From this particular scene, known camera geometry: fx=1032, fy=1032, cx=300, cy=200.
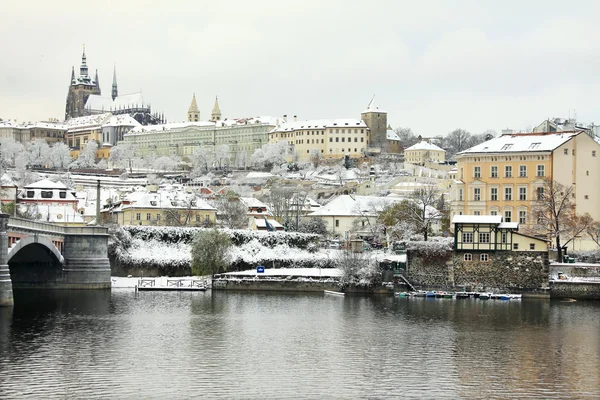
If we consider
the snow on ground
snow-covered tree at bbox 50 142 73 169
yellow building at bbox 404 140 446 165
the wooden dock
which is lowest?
the wooden dock

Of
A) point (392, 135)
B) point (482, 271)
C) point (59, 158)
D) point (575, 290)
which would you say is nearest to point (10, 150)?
point (59, 158)

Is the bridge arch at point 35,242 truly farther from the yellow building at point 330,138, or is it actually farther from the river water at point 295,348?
the yellow building at point 330,138

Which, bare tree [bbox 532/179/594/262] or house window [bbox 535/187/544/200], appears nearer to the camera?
bare tree [bbox 532/179/594/262]

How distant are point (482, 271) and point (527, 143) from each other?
12.5 m

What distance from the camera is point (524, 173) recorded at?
6053cm

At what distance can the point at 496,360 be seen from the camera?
32188 mm

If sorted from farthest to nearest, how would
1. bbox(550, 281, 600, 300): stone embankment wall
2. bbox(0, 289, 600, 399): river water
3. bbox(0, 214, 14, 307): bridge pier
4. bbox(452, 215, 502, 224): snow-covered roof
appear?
bbox(452, 215, 502, 224): snow-covered roof, bbox(550, 281, 600, 300): stone embankment wall, bbox(0, 214, 14, 307): bridge pier, bbox(0, 289, 600, 399): river water

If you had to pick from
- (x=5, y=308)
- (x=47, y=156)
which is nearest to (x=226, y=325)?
(x=5, y=308)

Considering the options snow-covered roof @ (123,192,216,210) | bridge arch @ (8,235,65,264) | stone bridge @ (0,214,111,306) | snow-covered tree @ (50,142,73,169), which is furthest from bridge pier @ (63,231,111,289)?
snow-covered tree @ (50,142,73,169)

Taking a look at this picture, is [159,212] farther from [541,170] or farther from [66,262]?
[541,170]

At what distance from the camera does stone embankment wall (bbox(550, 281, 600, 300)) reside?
49.6m

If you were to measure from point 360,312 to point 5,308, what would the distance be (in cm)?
1461

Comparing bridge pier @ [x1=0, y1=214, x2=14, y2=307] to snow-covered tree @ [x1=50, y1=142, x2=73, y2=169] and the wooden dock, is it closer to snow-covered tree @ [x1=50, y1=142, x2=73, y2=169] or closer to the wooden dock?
the wooden dock

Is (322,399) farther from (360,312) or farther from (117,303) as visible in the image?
(117,303)
